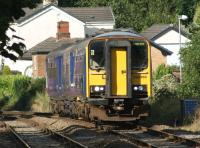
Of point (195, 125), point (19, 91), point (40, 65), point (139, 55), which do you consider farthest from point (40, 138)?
point (40, 65)

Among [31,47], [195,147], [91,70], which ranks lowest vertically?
[195,147]

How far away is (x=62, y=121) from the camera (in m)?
29.5

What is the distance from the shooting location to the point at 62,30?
222 ft

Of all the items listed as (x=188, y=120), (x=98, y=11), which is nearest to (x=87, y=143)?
(x=188, y=120)

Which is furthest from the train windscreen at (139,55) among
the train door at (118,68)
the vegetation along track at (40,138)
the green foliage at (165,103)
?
the vegetation along track at (40,138)

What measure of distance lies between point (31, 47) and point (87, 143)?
57079mm

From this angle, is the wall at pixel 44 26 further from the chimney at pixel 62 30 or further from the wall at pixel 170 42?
the wall at pixel 170 42

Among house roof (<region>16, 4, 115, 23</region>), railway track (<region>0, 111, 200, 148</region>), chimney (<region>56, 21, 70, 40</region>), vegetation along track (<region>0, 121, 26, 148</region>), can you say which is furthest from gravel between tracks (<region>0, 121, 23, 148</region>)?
house roof (<region>16, 4, 115, 23</region>)

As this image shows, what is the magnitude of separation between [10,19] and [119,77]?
28.8 ft

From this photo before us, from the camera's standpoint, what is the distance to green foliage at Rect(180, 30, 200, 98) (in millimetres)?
31000

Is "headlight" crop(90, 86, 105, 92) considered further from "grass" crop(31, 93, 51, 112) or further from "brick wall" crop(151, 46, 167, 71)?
"brick wall" crop(151, 46, 167, 71)

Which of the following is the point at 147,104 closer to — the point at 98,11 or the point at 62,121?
the point at 62,121

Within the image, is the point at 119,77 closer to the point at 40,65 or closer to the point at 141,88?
the point at 141,88

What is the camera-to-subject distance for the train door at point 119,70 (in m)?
24.1
